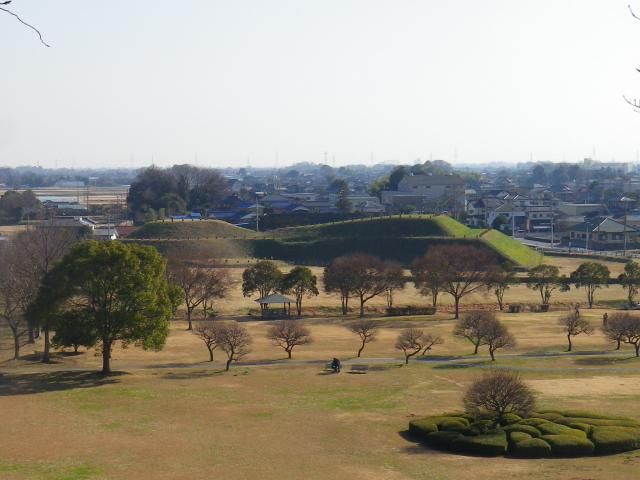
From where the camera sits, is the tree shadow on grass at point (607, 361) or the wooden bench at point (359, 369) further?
the tree shadow on grass at point (607, 361)

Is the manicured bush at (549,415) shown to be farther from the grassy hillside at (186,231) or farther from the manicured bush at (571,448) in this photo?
the grassy hillside at (186,231)

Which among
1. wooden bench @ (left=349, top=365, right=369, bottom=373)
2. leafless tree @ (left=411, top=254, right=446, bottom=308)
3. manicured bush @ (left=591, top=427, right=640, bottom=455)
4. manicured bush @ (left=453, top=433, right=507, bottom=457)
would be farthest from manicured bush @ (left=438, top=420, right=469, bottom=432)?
leafless tree @ (left=411, top=254, right=446, bottom=308)

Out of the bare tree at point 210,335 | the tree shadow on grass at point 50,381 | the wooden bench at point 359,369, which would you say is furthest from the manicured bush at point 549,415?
the tree shadow on grass at point 50,381

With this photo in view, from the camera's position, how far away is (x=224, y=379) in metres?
38.9

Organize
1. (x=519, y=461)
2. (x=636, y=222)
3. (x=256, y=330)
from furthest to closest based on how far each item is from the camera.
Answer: (x=636, y=222), (x=256, y=330), (x=519, y=461)

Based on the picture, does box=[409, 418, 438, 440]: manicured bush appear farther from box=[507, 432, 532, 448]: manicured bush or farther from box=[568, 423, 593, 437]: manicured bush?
box=[568, 423, 593, 437]: manicured bush

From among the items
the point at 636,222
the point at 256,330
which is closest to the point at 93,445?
the point at 256,330

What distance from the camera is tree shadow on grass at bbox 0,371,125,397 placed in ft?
120

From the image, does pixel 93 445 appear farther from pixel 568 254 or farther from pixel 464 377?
pixel 568 254

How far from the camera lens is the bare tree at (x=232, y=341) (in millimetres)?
41625

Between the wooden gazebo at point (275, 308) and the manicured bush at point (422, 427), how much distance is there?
95.4 feet

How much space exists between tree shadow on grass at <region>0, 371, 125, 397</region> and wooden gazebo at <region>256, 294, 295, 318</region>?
19.1 metres

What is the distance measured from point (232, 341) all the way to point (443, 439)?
1578cm

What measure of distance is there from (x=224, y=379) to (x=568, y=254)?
70.3 meters
